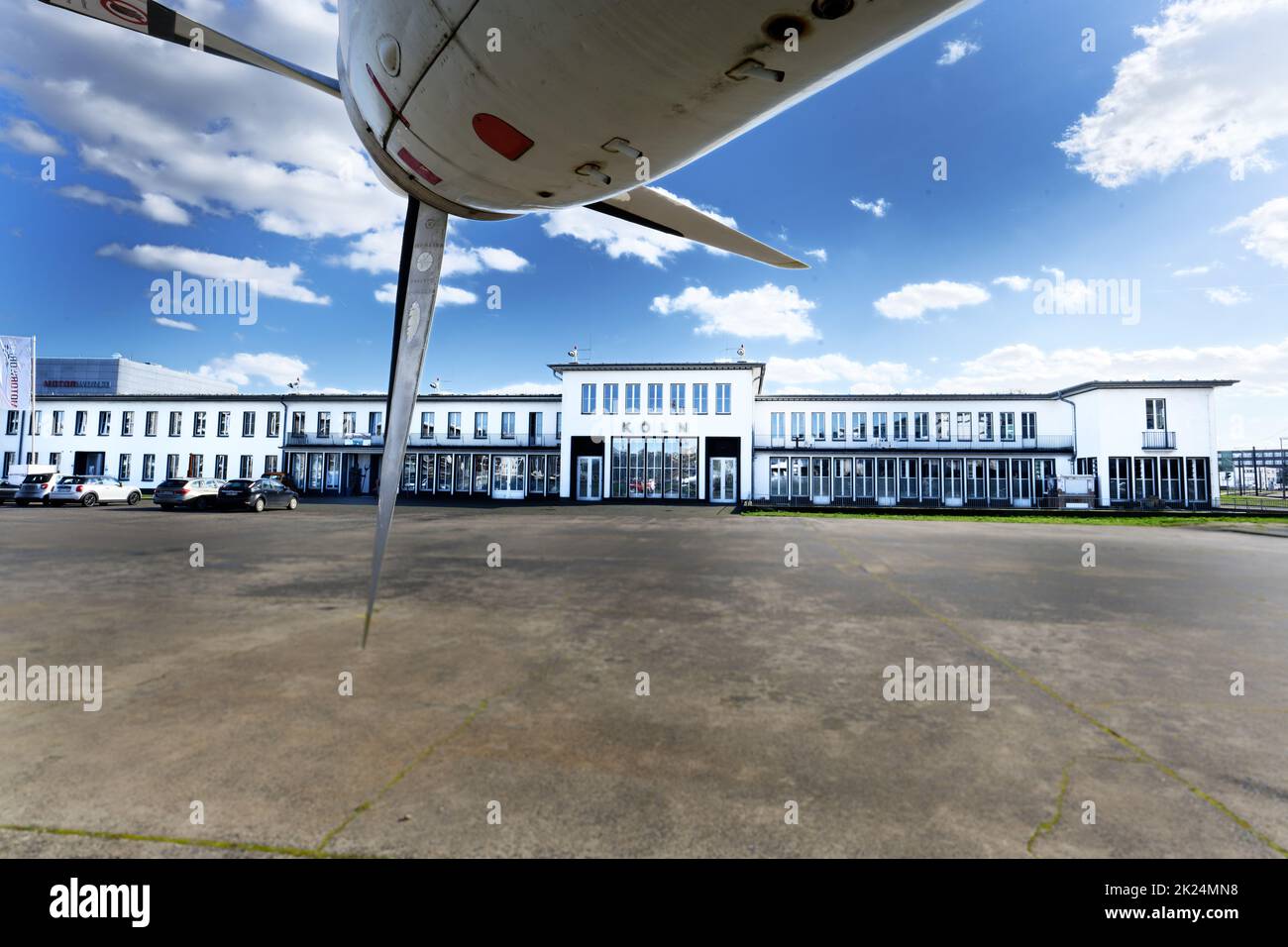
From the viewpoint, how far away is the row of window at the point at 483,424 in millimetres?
40031

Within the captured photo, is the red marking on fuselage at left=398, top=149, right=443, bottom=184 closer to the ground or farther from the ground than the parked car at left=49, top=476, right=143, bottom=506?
farther from the ground

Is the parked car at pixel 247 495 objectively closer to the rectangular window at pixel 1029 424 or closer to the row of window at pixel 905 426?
the row of window at pixel 905 426

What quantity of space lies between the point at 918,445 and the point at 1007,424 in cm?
586

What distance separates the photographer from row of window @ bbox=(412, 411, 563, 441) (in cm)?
4003

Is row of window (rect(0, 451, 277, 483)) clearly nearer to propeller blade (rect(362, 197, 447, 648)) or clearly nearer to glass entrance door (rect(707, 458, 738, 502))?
glass entrance door (rect(707, 458, 738, 502))

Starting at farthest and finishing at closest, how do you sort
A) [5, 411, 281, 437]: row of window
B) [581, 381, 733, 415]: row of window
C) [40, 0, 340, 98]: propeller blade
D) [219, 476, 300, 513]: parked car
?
[5, 411, 281, 437]: row of window < [581, 381, 733, 415]: row of window < [219, 476, 300, 513]: parked car < [40, 0, 340, 98]: propeller blade

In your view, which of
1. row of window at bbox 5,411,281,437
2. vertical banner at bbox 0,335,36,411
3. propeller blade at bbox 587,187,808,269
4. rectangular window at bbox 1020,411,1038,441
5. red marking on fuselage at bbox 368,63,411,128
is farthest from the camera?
row of window at bbox 5,411,281,437

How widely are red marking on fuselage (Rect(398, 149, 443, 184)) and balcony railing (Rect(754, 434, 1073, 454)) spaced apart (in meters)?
36.3

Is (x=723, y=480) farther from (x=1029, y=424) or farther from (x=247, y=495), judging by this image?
(x=247, y=495)

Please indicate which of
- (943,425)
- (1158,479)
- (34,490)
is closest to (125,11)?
(34,490)

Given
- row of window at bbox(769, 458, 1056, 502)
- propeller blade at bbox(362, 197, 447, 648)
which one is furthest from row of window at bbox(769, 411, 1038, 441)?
Answer: propeller blade at bbox(362, 197, 447, 648)

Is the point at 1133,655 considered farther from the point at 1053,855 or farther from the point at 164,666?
the point at 164,666

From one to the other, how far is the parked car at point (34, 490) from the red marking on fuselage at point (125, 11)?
32.1 metres
